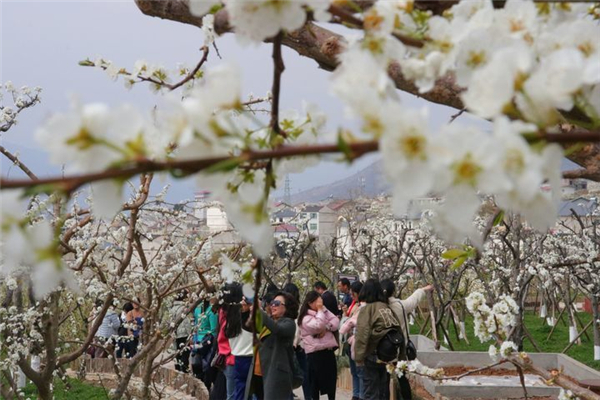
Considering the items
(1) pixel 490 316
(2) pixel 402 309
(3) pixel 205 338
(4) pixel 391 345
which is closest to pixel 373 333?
(4) pixel 391 345

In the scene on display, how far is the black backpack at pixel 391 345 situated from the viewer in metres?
7.34

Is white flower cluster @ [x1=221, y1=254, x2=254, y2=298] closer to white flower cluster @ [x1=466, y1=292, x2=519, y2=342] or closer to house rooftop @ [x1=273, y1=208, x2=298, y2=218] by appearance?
white flower cluster @ [x1=466, y1=292, x2=519, y2=342]

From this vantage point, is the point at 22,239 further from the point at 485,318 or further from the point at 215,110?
the point at 485,318

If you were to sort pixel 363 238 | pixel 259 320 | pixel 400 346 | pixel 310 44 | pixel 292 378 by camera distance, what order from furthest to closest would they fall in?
pixel 363 238 < pixel 400 346 < pixel 292 378 < pixel 310 44 < pixel 259 320

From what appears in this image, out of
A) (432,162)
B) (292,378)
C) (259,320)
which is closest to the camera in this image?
(432,162)

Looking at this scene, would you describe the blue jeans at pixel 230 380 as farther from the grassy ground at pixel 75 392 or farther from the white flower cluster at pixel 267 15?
the white flower cluster at pixel 267 15

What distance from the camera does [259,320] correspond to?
4.16ft

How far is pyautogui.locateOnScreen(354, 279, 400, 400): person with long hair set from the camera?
290 inches

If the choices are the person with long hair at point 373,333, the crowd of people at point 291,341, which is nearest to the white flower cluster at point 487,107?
the crowd of people at point 291,341

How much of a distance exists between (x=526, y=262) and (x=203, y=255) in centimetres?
750

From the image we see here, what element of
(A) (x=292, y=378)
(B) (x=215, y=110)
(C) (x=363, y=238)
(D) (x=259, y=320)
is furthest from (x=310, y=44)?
(C) (x=363, y=238)

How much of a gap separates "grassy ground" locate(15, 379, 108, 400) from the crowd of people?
150 cm

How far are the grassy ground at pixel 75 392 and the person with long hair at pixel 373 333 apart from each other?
3.83m

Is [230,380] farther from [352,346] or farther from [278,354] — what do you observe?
[352,346]
